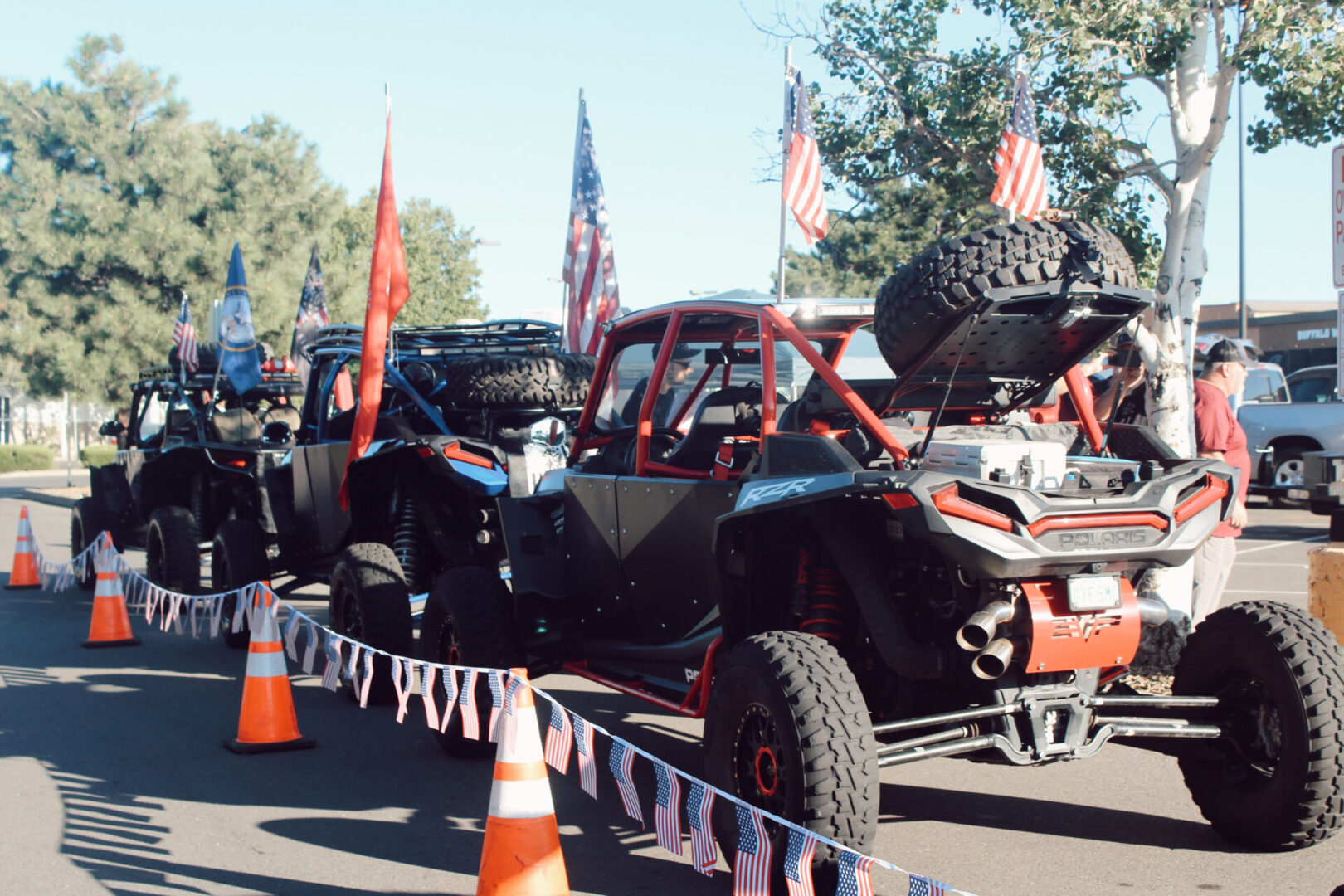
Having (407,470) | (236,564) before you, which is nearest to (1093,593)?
(407,470)

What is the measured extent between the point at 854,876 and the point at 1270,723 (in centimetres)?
191

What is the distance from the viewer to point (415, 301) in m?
36.4

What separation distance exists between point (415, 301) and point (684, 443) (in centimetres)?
3179

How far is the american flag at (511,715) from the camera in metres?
4.08

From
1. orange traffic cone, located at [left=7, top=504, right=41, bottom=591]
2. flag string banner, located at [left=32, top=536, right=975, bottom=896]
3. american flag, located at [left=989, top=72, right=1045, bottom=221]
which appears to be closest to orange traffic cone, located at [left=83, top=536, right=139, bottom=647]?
orange traffic cone, located at [left=7, top=504, right=41, bottom=591]

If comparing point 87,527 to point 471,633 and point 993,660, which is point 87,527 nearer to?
point 471,633

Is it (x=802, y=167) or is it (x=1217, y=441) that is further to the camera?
(x=802, y=167)

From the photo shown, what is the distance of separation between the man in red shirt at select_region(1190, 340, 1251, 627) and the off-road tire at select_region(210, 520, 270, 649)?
21.1 feet

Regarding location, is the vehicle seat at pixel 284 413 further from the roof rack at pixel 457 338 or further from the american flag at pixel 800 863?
the american flag at pixel 800 863

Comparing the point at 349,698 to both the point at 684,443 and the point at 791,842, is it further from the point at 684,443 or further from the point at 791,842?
the point at 791,842

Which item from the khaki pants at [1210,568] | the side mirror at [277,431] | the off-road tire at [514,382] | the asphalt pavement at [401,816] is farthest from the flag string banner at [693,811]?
the side mirror at [277,431]

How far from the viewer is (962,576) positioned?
174 inches

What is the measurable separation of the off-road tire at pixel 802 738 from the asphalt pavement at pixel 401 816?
58 centimetres

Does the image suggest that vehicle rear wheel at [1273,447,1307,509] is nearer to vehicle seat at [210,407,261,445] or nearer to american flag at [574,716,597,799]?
vehicle seat at [210,407,261,445]
